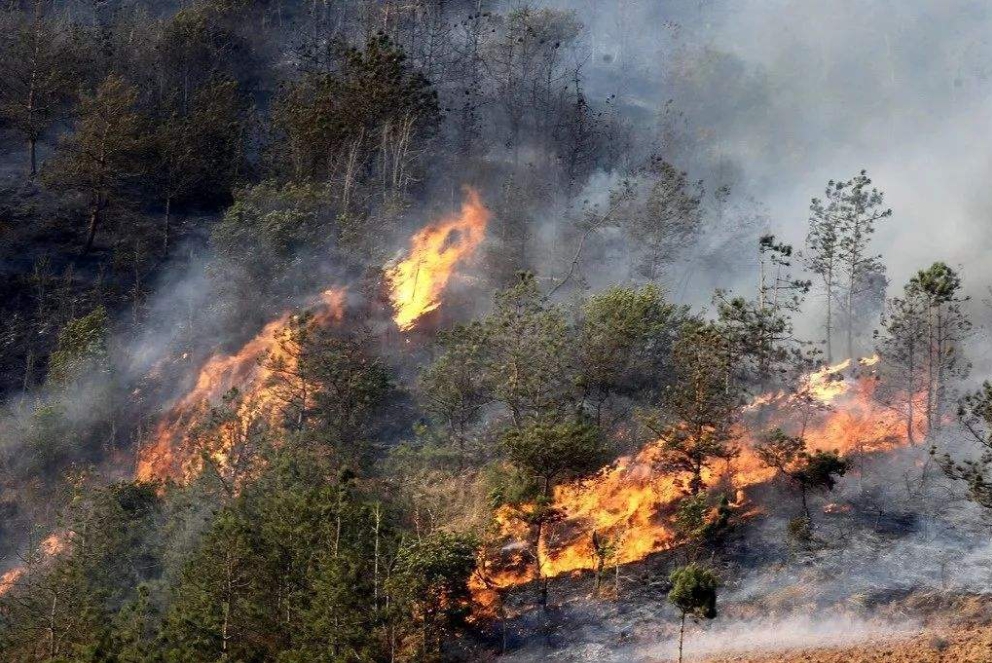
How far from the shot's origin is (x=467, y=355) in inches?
1838

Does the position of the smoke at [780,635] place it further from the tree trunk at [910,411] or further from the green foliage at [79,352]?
the green foliage at [79,352]

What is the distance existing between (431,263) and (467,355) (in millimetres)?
14936

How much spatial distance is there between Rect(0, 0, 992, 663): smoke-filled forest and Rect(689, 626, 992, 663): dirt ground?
14cm

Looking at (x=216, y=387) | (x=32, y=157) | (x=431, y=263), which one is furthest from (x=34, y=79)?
(x=431, y=263)

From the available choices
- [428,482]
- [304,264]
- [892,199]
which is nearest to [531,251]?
[304,264]

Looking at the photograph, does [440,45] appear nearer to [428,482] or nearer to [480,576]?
[428,482]

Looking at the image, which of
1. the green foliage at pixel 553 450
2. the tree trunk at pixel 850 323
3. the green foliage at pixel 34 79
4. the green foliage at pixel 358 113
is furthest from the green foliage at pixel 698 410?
the green foliage at pixel 34 79

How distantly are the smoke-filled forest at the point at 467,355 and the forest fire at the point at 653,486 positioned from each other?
0.17 m

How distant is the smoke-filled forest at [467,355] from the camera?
1452 inches

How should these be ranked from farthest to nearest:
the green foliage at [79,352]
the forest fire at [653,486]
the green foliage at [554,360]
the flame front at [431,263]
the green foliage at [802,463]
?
the flame front at [431,263]
the green foliage at [79,352]
the green foliage at [554,360]
the forest fire at [653,486]
the green foliage at [802,463]

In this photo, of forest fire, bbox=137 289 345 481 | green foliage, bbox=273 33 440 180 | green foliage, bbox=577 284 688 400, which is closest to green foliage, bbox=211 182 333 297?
forest fire, bbox=137 289 345 481

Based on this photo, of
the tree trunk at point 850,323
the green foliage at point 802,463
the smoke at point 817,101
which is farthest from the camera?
the smoke at point 817,101

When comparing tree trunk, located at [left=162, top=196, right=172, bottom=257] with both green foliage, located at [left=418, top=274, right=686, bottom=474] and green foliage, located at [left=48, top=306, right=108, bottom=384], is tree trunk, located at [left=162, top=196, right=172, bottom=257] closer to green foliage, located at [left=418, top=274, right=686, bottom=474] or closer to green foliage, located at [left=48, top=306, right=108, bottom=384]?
green foliage, located at [left=48, top=306, right=108, bottom=384]

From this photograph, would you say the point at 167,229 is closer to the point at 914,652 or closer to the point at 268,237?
the point at 268,237
